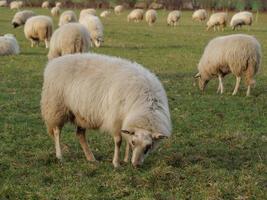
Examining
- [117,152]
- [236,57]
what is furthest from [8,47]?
[117,152]

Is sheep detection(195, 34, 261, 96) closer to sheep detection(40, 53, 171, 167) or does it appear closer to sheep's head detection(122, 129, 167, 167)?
sheep detection(40, 53, 171, 167)

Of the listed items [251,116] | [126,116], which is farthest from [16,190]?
[251,116]

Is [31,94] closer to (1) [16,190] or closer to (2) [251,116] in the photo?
(2) [251,116]

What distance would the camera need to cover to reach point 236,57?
12328mm

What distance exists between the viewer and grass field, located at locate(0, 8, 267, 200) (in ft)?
19.0

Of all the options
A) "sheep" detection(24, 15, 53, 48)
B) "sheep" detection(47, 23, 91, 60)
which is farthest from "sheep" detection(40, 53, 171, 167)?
"sheep" detection(24, 15, 53, 48)

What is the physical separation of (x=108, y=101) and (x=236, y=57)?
657cm

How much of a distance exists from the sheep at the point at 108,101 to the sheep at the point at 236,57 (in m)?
6.06

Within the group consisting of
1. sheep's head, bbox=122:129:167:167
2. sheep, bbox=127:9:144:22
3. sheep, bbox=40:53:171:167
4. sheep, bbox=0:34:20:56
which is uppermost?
sheep, bbox=40:53:171:167

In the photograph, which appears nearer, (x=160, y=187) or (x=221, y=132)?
(x=160, y=187)

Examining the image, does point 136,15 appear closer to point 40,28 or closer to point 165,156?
point 40,28

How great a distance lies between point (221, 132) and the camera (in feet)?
29.2

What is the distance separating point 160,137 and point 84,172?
1.18m

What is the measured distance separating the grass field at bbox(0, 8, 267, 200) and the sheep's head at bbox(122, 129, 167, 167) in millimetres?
216
